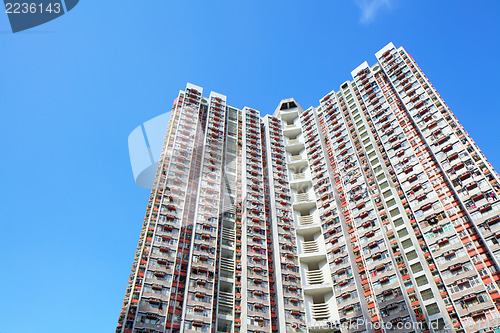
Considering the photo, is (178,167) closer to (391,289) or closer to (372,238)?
(372,238)

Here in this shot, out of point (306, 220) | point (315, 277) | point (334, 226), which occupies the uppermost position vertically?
point (306, 220)

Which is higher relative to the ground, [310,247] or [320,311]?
[310,247]

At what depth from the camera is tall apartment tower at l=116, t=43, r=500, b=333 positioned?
1940 inches

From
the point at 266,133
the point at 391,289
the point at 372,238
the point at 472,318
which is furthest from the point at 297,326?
the point at 266,133

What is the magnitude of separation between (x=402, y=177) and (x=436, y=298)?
20950mm

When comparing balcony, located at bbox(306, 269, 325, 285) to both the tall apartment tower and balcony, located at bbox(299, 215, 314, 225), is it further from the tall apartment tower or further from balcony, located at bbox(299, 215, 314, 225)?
balcony, located at bbox(299, 215, 314, 225)

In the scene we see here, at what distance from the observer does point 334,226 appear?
208ft

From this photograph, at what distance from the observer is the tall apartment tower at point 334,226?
162 feet

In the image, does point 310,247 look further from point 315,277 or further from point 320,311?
point 320,311

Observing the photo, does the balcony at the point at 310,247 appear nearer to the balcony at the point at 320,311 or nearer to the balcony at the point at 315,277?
the balcony at the point at 315,277
